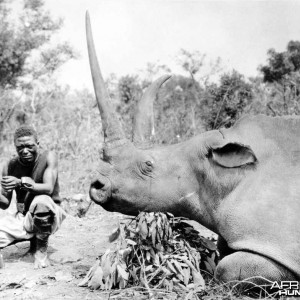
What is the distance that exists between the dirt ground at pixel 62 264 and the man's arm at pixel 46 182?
69 centimetres

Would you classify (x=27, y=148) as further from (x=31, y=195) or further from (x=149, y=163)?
(x=149, y=163)

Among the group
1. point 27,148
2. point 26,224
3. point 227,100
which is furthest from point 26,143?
point 227,100

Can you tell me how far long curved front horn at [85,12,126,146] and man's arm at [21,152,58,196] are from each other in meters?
1.11

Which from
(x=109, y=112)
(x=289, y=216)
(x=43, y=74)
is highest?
(x=43, y=74)

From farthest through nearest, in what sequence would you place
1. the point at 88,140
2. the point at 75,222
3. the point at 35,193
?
the point at 88,140 < the point at 75,222 < the point at 35,193

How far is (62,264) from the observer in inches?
199

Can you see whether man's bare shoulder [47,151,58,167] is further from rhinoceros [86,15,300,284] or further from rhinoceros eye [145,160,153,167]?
rhinoceros eye [145,160,153,167]

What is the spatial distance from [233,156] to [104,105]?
1.05 meters

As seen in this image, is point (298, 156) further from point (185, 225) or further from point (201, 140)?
point (185, 225)

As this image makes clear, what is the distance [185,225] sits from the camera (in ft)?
15.0

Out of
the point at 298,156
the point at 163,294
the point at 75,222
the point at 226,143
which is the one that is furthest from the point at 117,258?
the point at 75,222

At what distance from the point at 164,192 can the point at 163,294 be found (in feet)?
2.38

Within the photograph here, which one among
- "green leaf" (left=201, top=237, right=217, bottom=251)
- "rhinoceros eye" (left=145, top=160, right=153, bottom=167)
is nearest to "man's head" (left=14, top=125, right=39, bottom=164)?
"rhinoceros eye" (left=145, top=160, right=153, bottom=167)

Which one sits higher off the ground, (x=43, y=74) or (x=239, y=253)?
(x=43, y=74)
